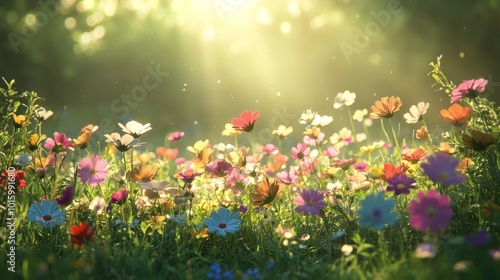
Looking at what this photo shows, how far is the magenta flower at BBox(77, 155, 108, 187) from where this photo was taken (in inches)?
88.2

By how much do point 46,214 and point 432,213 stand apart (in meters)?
1.47

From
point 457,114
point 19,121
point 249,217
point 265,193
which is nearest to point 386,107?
point 457,114

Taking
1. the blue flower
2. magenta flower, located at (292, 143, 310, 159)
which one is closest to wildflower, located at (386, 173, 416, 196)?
the blue flower

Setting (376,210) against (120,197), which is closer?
(376,210)

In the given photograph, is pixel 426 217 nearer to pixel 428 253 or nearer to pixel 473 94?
pixel 428 253

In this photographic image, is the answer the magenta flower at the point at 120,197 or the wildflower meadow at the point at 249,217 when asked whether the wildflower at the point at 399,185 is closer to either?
the wildflower meadow at the point at 249,217

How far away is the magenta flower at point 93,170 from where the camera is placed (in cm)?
224

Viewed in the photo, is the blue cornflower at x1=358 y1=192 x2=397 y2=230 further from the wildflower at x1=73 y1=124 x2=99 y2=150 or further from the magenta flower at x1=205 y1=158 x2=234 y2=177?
the wildflower at x1=73 y1=124 x2=99 y2=150

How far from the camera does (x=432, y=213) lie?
1.56 m

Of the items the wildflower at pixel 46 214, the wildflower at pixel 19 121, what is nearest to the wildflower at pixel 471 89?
the wildflower at pixel 46 214

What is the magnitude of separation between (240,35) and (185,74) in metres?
1.15

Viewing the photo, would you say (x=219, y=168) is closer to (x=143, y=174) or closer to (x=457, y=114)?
(x=143, y=174)

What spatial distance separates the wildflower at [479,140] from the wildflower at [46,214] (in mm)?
1636

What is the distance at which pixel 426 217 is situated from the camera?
5.14 feet
